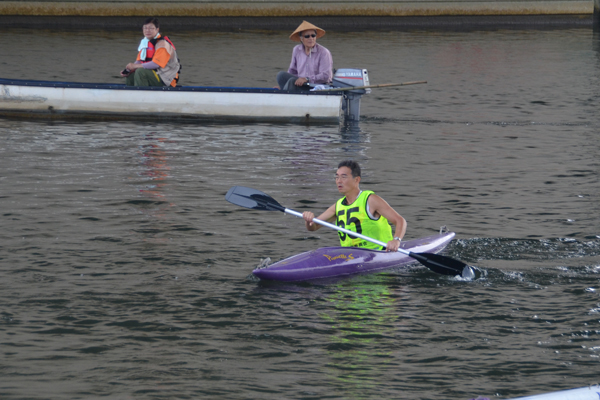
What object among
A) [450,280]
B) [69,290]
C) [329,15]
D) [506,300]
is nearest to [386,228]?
[450,280]

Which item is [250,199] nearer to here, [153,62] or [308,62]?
[308,62]

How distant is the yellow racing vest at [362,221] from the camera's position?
7.64 m

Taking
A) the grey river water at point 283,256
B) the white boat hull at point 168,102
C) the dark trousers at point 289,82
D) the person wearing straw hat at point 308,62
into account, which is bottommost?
the grey river water at point 283,256

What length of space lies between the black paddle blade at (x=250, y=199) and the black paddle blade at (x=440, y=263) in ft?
4.63

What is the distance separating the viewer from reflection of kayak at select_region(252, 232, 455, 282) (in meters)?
7.16

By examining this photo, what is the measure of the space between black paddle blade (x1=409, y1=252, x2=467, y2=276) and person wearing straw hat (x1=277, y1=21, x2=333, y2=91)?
293 inches

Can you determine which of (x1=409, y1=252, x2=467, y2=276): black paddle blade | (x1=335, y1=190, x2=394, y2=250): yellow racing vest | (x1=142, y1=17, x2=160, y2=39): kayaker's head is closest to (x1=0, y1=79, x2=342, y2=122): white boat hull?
(x1=142, y1=17, x2=160, y2=39): kayaker's head

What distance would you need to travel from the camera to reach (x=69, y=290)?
22.6 feet

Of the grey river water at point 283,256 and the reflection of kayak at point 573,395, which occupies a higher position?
the reflection of kayak at point 573,395

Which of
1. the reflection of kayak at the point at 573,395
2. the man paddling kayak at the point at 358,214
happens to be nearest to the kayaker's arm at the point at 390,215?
the man paddling kayak at the point at 358,214

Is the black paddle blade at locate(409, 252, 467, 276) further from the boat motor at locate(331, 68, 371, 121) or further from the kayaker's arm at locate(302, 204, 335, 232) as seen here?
the boat motor at locate(331, 68, 371, 121)

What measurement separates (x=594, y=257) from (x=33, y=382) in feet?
15.8

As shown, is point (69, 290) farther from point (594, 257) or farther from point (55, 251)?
point (594, 257)

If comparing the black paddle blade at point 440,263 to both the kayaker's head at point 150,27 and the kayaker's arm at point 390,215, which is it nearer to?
the kayaker's arm at point 390,215
